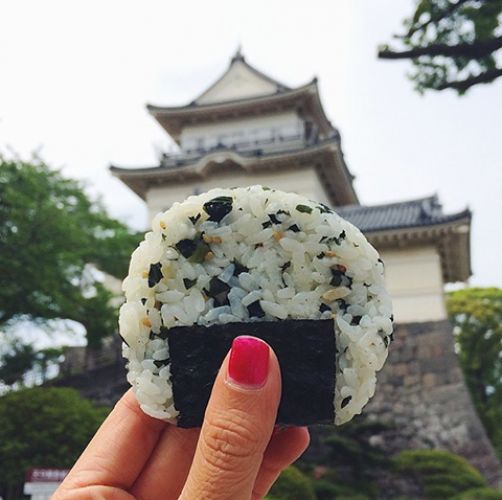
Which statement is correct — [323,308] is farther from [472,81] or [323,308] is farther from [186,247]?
[472,81]

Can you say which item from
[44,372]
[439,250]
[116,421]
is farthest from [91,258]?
[116,421]

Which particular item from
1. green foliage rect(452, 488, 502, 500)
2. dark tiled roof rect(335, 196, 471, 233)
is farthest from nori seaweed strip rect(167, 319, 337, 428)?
dark tiled roof rect(335, 196, 471, 233)

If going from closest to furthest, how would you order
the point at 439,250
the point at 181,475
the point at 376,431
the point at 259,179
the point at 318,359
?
the point at 318,359, the point at 181,475, the point at 376,431, the point at 439,250, the point at 259,179

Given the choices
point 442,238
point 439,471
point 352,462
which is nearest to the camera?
point 439,471

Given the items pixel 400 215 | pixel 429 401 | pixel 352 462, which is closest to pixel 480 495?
pixel 352 462

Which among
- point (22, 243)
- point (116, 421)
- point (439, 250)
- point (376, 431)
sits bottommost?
point (376, 431)

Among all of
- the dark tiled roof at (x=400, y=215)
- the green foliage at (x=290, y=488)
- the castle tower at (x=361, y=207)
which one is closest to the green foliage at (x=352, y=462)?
the castle tower at (x=361, y=207)

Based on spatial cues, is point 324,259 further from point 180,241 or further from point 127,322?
point 127,322
